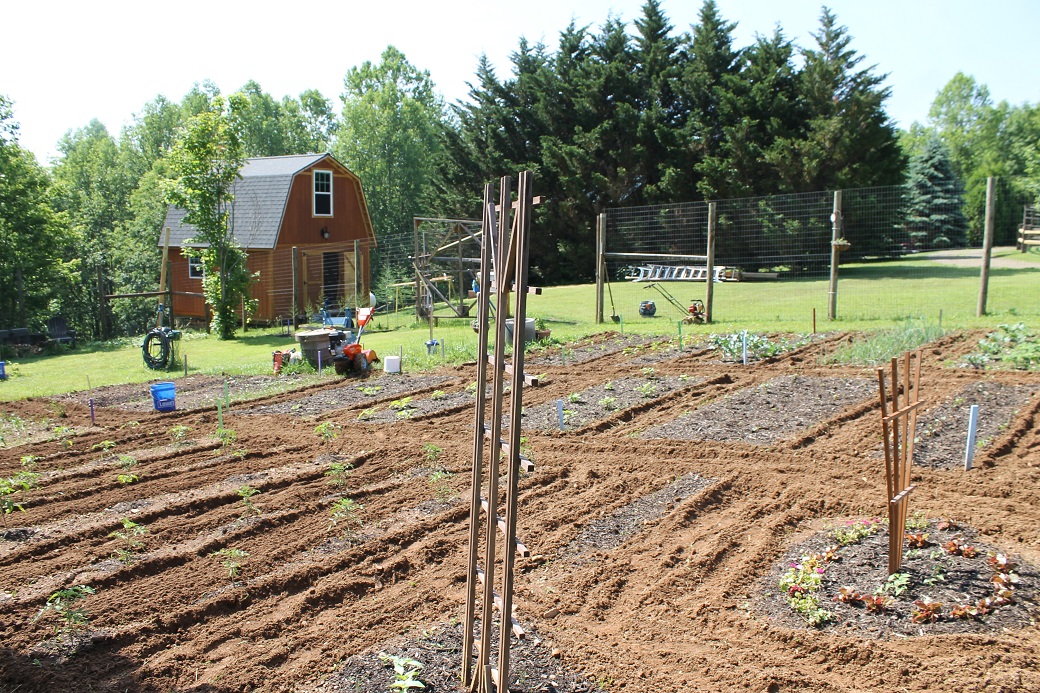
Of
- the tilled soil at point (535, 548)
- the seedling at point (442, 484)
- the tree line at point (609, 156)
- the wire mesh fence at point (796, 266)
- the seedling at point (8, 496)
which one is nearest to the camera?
the tilled soil at point (535, 548)

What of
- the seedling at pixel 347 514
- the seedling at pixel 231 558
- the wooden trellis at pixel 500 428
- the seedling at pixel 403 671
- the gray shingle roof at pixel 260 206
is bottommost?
the seedling at pixel 403 671

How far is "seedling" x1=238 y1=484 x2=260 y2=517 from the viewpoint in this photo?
7160 mm

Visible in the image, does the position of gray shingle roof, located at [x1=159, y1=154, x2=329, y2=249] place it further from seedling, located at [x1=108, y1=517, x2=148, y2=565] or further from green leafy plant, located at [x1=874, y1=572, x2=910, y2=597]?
green leafy plant, located at [x1=874, y1=572, x2=910, y2=597]

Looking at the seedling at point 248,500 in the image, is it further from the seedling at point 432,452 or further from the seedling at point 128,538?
the seedling at point 432,452

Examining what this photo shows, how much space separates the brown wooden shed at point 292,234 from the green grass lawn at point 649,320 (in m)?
4.20

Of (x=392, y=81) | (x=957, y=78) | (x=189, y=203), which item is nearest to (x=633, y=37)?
(x=189, y=203)

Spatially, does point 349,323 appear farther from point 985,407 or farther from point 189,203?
point 985,407

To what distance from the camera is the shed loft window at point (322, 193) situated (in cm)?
2852

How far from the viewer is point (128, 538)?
21.2 feet

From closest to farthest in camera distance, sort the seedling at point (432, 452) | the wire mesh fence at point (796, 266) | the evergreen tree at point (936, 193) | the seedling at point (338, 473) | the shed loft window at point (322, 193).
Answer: the seedling at point (338, 473), the seedling at point (432, 452), the wire mesh fence at point (796, 266), the shed loft window at point (322, 193), the evergreen tree at point (936, 193)

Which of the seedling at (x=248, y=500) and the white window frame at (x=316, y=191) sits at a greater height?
the white window frame at (x=316, y=191)

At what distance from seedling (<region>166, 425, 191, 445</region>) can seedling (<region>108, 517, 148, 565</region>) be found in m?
3.03

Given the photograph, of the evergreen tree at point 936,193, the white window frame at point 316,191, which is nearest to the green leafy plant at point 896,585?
the white window frame at point 316,191

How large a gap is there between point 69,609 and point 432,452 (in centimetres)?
393
